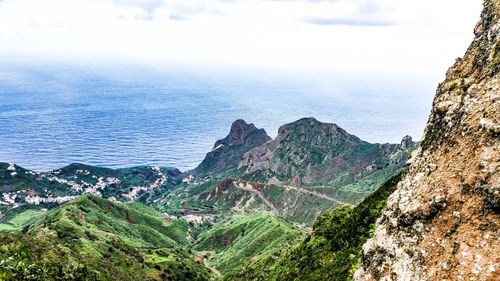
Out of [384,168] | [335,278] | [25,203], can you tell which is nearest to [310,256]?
[335,278]

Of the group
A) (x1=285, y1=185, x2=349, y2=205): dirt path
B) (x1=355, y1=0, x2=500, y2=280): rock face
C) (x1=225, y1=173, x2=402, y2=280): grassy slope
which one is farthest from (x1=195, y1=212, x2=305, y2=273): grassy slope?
(x1=355, y1=0, x2=500, y2=280): rock face

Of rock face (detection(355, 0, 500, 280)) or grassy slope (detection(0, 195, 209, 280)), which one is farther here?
grassy slope (detection(0, 195, 209, 280))

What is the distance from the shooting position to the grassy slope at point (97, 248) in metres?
56.0

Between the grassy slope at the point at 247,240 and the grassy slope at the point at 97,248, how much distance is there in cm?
1205

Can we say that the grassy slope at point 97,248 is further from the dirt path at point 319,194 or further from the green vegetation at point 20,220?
the dirt path at point 319,194

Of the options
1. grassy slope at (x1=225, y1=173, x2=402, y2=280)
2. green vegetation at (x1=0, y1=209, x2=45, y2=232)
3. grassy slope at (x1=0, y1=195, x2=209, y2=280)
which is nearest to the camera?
grassy slope at (x1=225, y1=173, x2=402, y2=280)

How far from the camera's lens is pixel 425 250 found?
42.2 ft

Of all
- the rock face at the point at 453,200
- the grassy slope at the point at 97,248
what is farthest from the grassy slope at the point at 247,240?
the rock face at the point at 453,200

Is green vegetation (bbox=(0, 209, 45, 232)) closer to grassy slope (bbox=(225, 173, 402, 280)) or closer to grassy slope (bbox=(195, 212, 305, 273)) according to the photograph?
grassy slope (bbox=(195, 212, 305, 273))

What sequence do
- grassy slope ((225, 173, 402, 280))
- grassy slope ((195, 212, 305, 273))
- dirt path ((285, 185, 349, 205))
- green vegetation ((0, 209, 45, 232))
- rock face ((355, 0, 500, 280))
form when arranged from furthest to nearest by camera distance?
dirt path ((285, 185, 349, 205)) < green vegetation ((0, 209, 45, 232)) < grassy slope ((195, 212, 305, 273)) < grassy slope ((225, 173, 402, 280)) < rock face ((355, 0, 500, 280))

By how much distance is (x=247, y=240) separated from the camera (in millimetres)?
116688

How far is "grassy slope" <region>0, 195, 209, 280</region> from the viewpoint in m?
56.0

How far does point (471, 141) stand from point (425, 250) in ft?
17.1

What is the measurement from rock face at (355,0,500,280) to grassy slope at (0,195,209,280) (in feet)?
91.8
